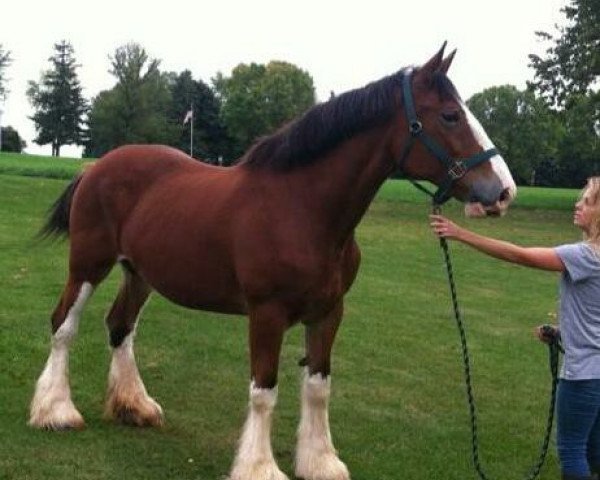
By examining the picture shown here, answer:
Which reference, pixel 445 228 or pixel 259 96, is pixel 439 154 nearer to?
pixel 445 228

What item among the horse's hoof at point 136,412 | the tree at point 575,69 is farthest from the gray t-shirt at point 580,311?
the tree at point 575,69

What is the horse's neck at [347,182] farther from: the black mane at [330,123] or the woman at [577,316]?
the woman at [577,316]

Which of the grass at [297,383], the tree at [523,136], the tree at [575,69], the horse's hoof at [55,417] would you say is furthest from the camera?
the tree at [523,136]

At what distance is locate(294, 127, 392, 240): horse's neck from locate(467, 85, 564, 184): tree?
69658 millimetres

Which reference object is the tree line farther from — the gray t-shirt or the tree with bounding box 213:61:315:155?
the gray t-shirt

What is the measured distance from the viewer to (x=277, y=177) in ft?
15.1

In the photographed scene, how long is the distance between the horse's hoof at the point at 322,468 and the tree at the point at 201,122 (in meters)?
64.6

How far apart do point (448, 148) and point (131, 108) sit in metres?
64.7

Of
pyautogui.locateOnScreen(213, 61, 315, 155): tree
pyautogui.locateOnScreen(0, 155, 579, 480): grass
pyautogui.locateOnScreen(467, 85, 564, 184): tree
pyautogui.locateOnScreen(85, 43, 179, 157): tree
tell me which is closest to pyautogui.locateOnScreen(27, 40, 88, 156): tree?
pyautogui.locateOnScreen(85, 43, 179, 157): tree

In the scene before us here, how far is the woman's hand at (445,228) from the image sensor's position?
12.5 ft

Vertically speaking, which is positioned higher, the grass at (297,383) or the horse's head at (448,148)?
the horse's head at (448,148)

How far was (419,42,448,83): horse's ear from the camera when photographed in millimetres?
4105

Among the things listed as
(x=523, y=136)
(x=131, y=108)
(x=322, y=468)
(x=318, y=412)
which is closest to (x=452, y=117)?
(x=318, y=412)

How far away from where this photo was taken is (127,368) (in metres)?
5.77
